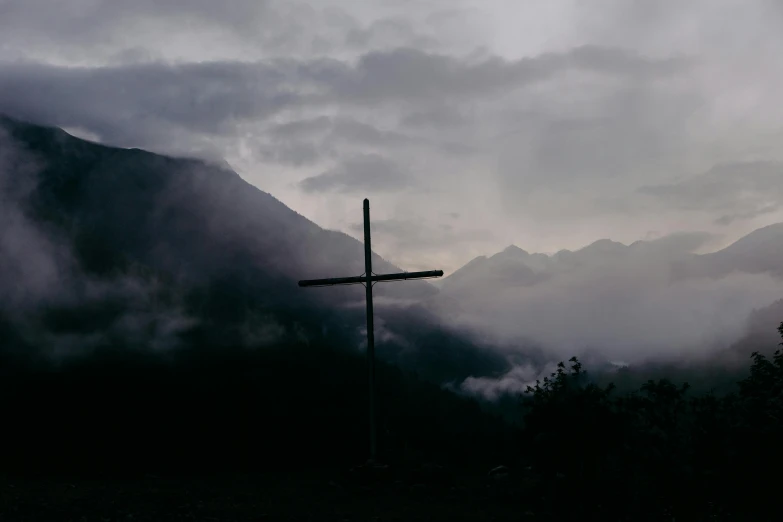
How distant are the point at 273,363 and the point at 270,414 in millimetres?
19882

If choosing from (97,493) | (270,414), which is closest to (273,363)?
(270,414)

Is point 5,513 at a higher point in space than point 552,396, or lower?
lower

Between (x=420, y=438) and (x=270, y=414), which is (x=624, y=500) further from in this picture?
(x=420, y=438)

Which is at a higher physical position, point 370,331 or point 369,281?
point 369,281

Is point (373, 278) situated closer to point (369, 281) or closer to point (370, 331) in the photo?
point (369, 281)

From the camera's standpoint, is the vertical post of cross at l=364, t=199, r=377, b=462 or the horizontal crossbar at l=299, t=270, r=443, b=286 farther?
the horizontal crossbar at l=299, t=270, r=443, b=286

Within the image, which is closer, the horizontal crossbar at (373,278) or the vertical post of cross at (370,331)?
the vertical post of cross at (370,331)

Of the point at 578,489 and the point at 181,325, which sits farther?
the point at 181,325

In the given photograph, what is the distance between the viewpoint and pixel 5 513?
18734 millimetres

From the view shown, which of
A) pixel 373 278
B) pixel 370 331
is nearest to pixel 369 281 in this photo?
pixel 373 278

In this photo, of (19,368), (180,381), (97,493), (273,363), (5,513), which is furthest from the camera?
(273,363)

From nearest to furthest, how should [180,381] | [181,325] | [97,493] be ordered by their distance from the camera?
[97,493], [180,381], [181,325]

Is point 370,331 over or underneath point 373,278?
underneath

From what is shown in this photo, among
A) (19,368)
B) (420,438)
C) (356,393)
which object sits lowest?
(420,438)
